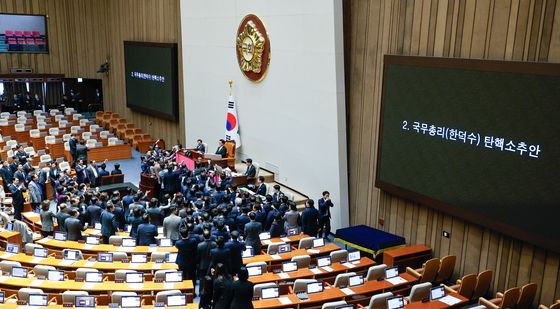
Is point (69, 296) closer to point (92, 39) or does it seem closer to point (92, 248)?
point (92, 248)

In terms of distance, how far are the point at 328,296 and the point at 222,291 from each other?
185 centimetres

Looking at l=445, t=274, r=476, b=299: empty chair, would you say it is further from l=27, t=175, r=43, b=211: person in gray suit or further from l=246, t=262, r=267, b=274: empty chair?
l=27, t=175, r=43, b=211: person in gray suit

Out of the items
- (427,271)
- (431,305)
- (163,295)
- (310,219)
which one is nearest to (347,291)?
(431,305)

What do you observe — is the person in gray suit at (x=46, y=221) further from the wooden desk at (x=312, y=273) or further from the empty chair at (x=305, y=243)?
the empty chair at (x=305, y=243)

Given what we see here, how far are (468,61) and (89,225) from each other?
361 inches

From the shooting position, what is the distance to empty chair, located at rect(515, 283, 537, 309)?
9289 mm

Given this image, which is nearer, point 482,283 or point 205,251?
point 205,251

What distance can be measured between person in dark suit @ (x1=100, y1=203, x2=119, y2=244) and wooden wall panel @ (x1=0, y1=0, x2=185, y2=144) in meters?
11.0

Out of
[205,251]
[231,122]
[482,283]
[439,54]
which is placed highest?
[439,54]

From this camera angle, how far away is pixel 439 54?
36.7 ft

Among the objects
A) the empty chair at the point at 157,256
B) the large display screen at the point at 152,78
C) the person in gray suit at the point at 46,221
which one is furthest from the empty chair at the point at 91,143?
the empty chair at the point at 157,256

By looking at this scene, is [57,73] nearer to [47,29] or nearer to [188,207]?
[47,29]

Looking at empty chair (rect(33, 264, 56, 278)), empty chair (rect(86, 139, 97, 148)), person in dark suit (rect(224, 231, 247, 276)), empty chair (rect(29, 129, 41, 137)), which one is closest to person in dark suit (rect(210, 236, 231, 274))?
person in dark suit (rect(224, 231, 247, 276))

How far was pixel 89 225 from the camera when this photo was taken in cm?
1276
